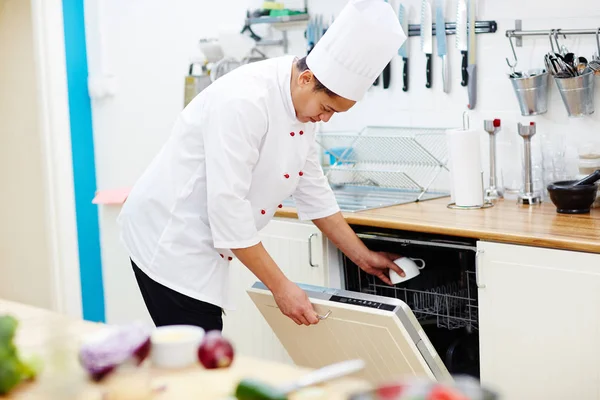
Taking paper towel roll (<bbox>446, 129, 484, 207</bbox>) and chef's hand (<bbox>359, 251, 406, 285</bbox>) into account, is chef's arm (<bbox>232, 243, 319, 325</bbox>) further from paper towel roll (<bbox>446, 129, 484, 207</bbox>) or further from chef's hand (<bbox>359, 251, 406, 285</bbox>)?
paper towel roll (<bbox>446, 129, 484, 207</bbox>)

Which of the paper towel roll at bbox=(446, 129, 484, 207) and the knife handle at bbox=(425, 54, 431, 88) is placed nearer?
the paper towel roll at bbox=(446, 129, 484, 207)

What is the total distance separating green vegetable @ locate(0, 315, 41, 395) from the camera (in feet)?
4.48

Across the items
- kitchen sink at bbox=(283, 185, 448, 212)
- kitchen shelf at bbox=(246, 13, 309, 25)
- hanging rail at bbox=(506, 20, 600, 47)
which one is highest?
kitchen shelf at bbox=(246, 13, 309, 25)

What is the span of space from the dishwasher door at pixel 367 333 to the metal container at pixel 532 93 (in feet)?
3.66

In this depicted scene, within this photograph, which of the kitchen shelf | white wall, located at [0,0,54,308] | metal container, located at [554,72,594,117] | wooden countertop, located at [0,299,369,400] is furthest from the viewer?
white wall, located at [0,0,54,308]

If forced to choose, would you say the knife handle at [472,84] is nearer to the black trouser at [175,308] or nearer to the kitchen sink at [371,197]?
the kitchen sink at [371,197]

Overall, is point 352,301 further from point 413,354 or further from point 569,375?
point 569,375

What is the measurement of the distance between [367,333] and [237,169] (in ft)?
1.80

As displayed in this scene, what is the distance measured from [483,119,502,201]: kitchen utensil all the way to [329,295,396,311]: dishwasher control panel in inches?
40.1

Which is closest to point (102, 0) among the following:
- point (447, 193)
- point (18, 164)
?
point (18, 164)

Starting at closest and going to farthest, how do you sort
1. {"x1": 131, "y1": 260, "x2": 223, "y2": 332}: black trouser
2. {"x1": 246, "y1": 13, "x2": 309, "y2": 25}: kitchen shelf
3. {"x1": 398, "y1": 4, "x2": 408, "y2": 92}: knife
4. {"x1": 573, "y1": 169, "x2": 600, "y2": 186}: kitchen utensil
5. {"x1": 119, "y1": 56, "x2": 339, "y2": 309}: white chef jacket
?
{"x1": 119, "y1": 56, "x2": 339, "y2": 309}: white chef jacket
{"x1": 131, "y1": 260, "x2": 223, "y2": 332}: black trouser
{"x1": 573, "y1": 169, "x2": 600, "y2": 186}: kitchen utensil
{"x1": 398, "y1": 4, "x2": 408, "y2": 92}: knife
{"x1": 246, "y1": 13, "x2": 309, "y2": 25}: kitchen shelf

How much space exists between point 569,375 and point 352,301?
2.39 ft

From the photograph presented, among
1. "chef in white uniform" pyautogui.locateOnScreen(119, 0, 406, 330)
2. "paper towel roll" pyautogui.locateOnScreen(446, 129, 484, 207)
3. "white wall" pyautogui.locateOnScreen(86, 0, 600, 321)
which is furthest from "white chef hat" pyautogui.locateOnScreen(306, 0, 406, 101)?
"white wall" pyautogui.locateOnScreen(86, 0, 600, 321)

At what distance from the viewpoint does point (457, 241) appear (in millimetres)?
2566
